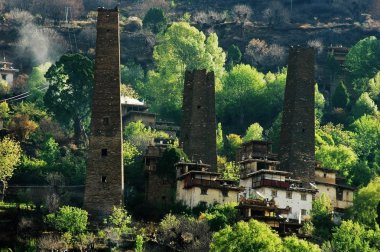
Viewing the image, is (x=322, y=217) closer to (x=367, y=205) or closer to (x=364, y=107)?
(x=367, y=205)

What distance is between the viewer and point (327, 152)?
12162 centimetres

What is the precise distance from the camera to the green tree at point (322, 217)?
10556 centimetres

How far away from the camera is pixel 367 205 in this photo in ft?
357

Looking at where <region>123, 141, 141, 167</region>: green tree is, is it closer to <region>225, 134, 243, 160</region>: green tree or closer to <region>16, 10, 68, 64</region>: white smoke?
<region>225, 134, 243, 160</region>: green tree

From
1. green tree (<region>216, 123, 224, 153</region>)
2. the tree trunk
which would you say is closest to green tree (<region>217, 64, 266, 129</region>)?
green tree (<region>216, 123, 224, 153</region>)

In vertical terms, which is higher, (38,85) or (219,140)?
(38,85)

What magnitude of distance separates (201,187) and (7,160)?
47.4 feet

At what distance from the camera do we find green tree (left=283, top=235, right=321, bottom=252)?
95.1 m

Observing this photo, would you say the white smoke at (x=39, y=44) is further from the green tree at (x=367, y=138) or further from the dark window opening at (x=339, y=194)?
the dark window opening at (x=339, y=194)

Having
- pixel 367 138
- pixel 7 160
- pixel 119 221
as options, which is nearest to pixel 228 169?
pixel 7 160

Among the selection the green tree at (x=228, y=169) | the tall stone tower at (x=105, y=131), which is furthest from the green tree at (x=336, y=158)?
the tall stone tower at (x=105, y=131)

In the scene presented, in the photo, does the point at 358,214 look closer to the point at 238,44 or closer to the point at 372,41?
the point at 372,41

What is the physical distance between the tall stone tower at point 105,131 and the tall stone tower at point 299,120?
43.8 feet

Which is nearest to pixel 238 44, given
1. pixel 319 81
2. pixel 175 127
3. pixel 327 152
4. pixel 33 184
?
pixel 319 81
